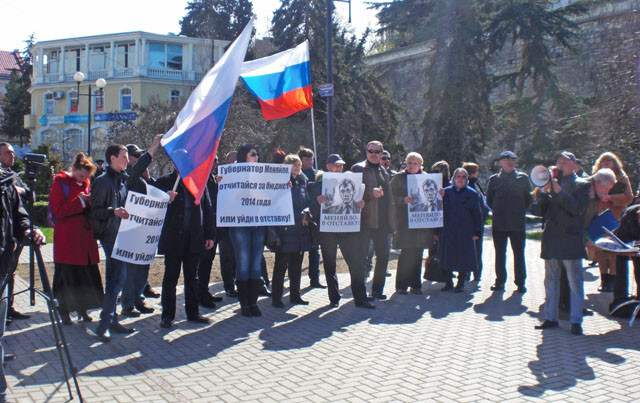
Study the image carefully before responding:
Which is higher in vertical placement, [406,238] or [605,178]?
[605,178]

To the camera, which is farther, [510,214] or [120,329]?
[510,214]

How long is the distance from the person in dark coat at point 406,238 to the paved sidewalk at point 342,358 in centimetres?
99

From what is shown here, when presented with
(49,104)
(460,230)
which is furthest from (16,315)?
(49,104)

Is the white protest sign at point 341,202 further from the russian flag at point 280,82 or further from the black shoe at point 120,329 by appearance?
the black shoe at point 120,329

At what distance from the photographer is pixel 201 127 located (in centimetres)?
665

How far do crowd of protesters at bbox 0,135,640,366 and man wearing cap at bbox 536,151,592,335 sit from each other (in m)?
0.01

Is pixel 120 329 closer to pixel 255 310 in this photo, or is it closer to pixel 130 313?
pixel 130 313

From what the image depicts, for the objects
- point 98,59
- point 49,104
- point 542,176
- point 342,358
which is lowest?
point 342,358

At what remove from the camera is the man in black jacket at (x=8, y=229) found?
15.8 feet

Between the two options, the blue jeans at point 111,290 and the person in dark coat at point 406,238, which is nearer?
the blue jeans at point 111,290

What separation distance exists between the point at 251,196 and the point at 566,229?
3.43 m

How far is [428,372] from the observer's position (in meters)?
5.37

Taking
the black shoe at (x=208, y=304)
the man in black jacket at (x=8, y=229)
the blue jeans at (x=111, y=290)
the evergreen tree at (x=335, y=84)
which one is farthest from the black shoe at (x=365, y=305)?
the evergreen tree at (x=335, y=84)

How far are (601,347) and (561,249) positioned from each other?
1.03 m
